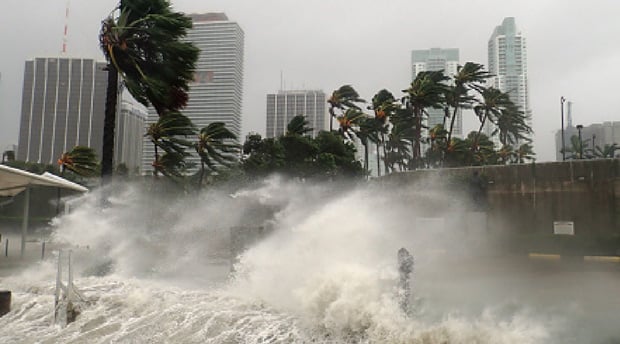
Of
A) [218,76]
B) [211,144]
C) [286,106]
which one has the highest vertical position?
[218,76]

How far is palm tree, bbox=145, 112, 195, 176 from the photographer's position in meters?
21.6

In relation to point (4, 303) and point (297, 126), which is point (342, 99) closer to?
point (297, 126)

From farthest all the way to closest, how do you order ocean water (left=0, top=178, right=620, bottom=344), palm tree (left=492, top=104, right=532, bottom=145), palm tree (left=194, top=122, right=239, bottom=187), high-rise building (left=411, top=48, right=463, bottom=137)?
1. high-rise building (left=411, top=48, right=463, bottom=137)
2. palm tree (left=492, top=104, right=532, bottom=145)
3. palm tree (left=194, top=122, right=239, bottom=187)
4. ocean water (left=0, top=178, right=620, bottom=344)

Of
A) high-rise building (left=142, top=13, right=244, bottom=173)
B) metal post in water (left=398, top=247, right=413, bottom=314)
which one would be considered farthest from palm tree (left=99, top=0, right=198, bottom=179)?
high-rise building (left=142, top=13, right=244, bottom=173)

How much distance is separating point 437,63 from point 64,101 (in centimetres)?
6051

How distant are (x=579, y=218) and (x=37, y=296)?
20.4 meters

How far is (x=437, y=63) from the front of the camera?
91.2 metres

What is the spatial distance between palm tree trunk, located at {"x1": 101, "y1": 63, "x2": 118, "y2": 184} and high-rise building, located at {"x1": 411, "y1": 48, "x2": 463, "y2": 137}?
77108mm

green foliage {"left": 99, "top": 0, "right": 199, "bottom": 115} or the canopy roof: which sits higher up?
green foliage {"left": 99, "top": 0, "right": 199, "bottom": 115}

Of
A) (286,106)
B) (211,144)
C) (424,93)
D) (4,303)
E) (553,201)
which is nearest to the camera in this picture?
(4,303)

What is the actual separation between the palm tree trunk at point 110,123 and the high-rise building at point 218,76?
177 ft

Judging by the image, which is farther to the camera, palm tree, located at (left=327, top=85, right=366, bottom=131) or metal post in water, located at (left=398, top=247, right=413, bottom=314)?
palm tree, located at (left=327, top=85, right=366, bottom=131)

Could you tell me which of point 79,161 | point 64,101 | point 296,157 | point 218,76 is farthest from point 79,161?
point 218,76

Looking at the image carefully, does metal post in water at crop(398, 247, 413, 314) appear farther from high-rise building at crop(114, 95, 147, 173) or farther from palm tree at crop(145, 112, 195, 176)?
high-rise building at crop(114, 95, 147, 173)
